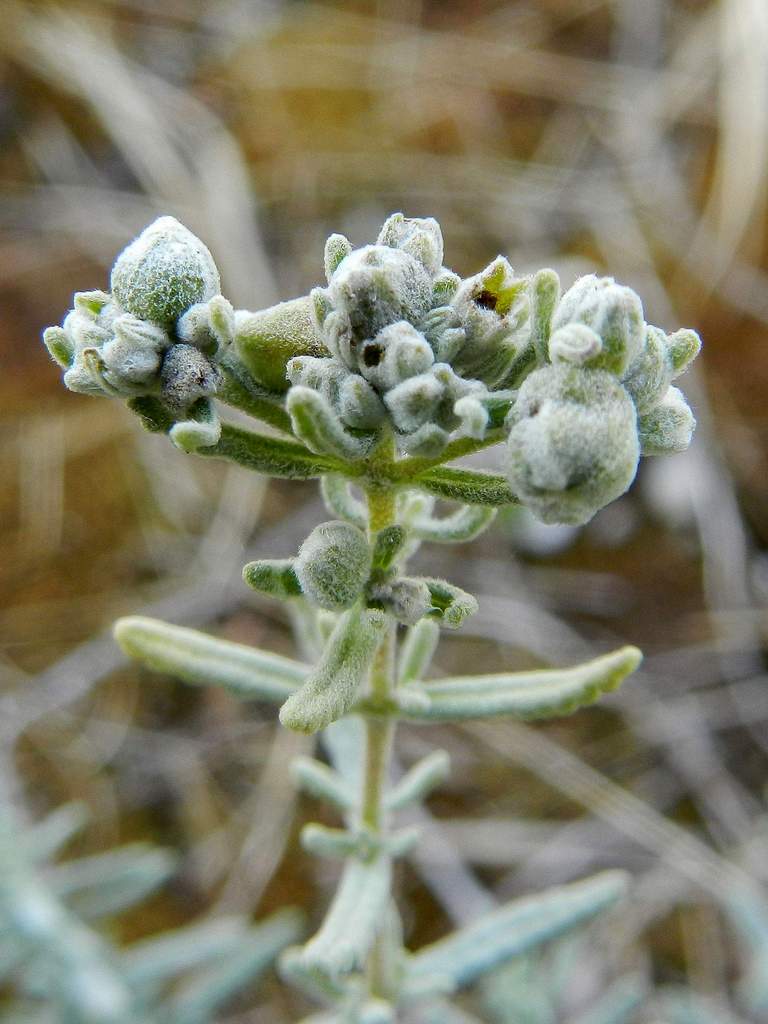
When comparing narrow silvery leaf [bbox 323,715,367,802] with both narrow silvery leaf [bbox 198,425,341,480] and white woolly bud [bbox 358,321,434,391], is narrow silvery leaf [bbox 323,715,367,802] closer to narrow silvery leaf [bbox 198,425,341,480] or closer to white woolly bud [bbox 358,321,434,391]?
narrow silvery leaf [bbox 198,425,341,480]

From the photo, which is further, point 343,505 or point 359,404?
point 343,505

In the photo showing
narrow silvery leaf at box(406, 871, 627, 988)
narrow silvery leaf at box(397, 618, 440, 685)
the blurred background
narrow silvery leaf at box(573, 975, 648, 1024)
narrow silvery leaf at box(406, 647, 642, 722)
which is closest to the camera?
narrow silvery leaf at box(406, 647, 642, 722)

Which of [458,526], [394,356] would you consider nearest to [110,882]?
[458,526]

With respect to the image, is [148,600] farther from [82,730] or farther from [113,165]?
[113,165]

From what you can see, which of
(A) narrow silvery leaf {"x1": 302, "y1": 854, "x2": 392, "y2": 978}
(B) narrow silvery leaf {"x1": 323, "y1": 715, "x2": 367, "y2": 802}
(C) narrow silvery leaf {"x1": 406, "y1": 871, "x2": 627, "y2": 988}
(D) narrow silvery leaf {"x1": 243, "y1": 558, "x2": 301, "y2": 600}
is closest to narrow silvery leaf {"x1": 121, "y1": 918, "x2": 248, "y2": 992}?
(C) narrow silvery leaf {"x1": 406, "y1": 871, "x2": 627, "y2": 988}

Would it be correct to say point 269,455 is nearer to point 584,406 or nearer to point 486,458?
point 584,406

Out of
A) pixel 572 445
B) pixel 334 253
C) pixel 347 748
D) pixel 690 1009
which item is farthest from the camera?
pixel 690 1009

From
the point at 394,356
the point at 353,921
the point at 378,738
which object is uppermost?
the point at 394,356
